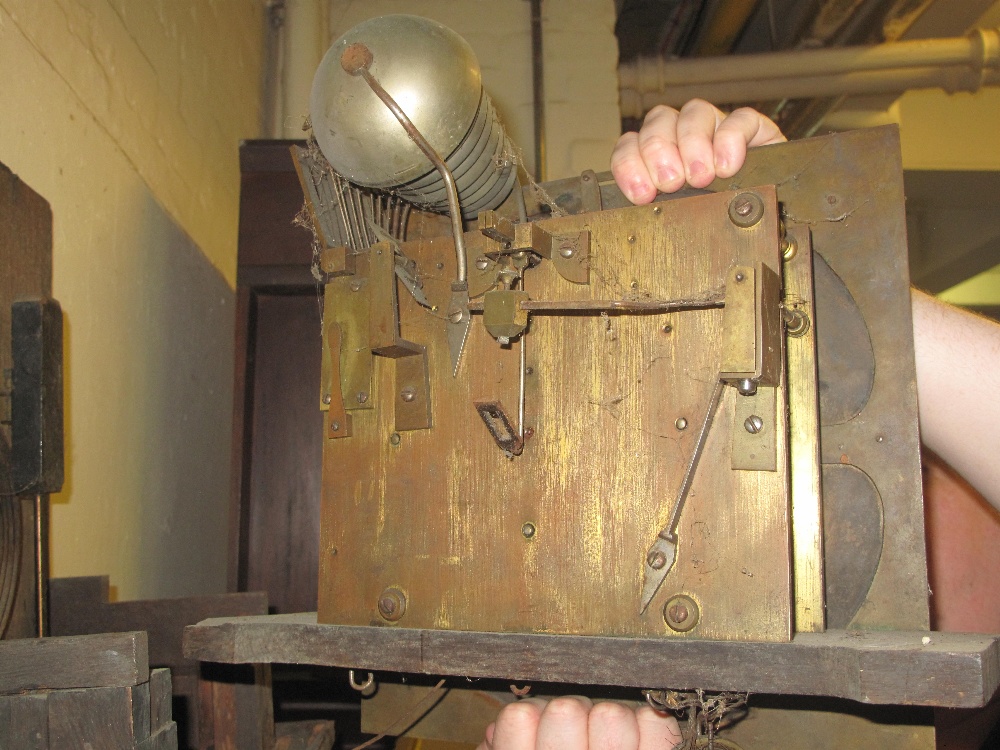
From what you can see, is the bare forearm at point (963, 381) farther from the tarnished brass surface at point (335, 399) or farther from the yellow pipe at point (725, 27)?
the yellow pipe at point (725, 27)

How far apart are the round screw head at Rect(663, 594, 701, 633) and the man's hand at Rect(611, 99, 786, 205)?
1.65 ft

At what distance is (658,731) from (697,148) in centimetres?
72

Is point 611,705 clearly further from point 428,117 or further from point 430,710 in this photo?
point 428,117

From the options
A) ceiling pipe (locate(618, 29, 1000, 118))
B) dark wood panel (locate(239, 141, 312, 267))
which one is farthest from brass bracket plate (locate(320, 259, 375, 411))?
ceiling pipe (locate(618, 29, 1000, 118))

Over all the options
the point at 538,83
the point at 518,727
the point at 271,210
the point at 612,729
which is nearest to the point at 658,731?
the point at 612,729

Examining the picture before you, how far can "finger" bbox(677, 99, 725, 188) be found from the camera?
3.42 feet

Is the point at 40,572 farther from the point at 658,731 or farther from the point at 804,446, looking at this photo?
the point at 804,446

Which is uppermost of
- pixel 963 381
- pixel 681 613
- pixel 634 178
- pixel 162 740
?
pixel 634 178

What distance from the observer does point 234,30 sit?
6.95 ft

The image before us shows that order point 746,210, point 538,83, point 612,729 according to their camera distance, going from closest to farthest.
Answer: point 746,210
point 612,729
point 538,83

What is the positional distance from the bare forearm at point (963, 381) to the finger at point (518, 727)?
0.64m

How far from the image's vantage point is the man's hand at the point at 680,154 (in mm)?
1039

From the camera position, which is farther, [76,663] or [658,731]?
Answer: [658,731]

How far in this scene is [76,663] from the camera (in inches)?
29.0
